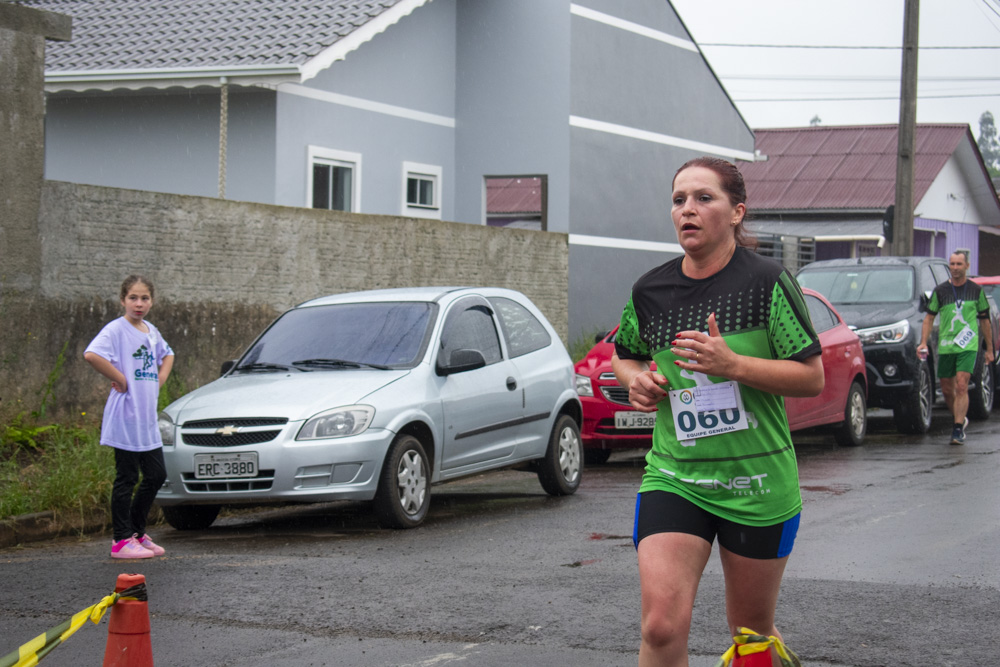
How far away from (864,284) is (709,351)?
13.1 metres

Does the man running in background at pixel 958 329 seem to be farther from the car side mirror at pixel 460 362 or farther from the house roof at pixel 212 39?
the house roof at pixel 212 39

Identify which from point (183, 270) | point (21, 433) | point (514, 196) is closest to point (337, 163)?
point (183, 270)

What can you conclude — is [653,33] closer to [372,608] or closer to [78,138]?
[78,138]

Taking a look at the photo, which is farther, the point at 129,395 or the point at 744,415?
the point at 129,395

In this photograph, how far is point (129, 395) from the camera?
8.24m

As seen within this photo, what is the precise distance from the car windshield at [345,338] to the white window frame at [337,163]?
7783mm

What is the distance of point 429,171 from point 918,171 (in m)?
24.4

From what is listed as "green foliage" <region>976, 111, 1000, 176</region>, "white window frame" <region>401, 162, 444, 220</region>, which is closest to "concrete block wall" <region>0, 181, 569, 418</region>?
"white window frame" <region>401, 162, 444, 220</region>

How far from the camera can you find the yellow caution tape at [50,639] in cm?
360

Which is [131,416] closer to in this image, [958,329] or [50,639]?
[50,639]

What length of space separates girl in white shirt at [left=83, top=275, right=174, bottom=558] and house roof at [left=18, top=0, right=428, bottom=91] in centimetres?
849

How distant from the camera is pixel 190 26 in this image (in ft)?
60.8

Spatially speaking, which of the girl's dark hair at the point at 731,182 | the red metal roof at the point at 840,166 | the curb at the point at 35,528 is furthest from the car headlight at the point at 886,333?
the red metal roof at the point at 840,166

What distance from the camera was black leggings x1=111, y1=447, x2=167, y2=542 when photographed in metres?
8.20
